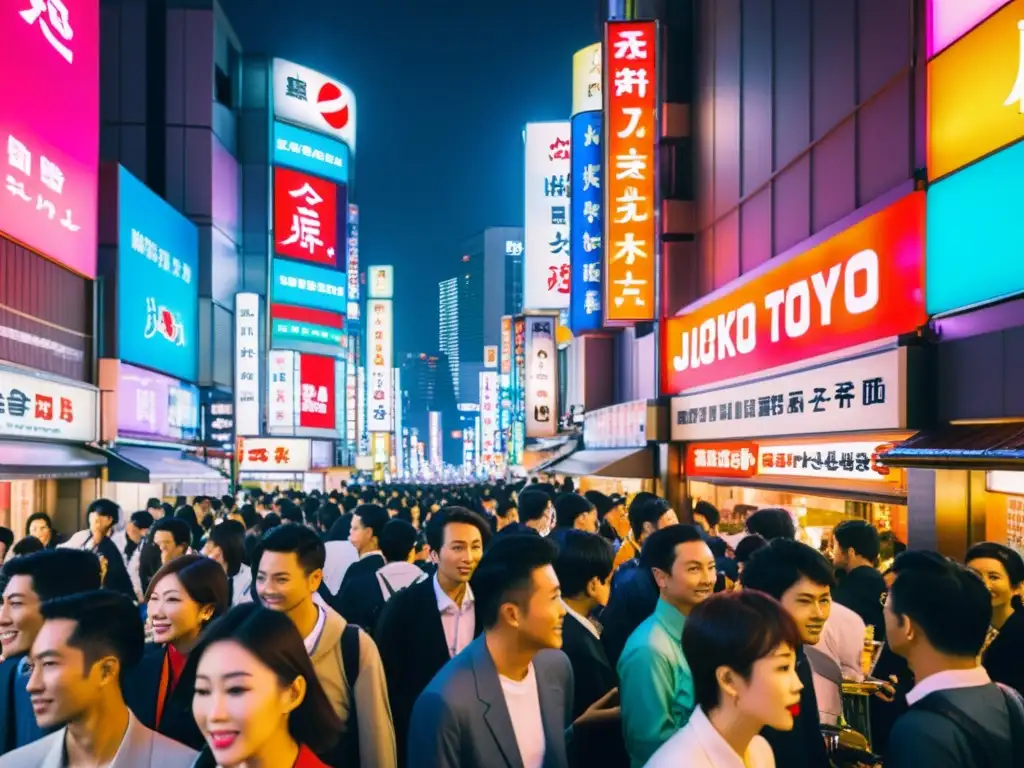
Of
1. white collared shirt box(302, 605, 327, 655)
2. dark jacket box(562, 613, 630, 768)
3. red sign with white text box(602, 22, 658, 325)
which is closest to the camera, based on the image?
white collared shirt box(302, 605, 327, 655)

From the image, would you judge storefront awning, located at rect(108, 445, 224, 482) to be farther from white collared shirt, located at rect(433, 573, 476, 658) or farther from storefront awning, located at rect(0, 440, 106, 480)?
white collared shirt, located at rect(433, 573, 476, 658)

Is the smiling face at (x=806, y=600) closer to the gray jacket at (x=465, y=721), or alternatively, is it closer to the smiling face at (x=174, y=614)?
the gray jacket at (x=465, y=721)

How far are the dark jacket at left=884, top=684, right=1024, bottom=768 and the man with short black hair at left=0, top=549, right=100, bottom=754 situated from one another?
3.16 meters

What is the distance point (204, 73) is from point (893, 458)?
28.7 metres

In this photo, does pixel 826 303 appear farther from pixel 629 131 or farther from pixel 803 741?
pixel 803 741

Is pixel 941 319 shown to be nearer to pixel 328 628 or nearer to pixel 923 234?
pixel 923 234

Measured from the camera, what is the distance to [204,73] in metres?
29.9

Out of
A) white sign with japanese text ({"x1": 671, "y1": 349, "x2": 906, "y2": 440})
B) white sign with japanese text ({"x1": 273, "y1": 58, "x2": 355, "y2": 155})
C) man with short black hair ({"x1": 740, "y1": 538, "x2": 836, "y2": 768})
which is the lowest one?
man with short black hair ({"x1": 740, "y1": 538, "x2": 836, "y2": 768})

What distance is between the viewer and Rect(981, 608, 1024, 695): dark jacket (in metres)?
4.27

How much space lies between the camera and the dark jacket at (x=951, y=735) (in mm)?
2770

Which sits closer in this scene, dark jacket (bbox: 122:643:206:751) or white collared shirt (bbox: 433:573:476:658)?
dark jacket (bbox: 122:643:206:751)

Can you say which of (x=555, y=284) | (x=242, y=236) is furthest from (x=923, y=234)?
(x=242, y=236)

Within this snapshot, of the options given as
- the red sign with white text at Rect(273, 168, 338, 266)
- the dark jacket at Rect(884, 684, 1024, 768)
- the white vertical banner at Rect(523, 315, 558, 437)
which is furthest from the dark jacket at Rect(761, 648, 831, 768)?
the red sign with white text at Rect(273, 168, 338, 266)

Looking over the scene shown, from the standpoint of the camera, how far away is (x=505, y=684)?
324 cm
